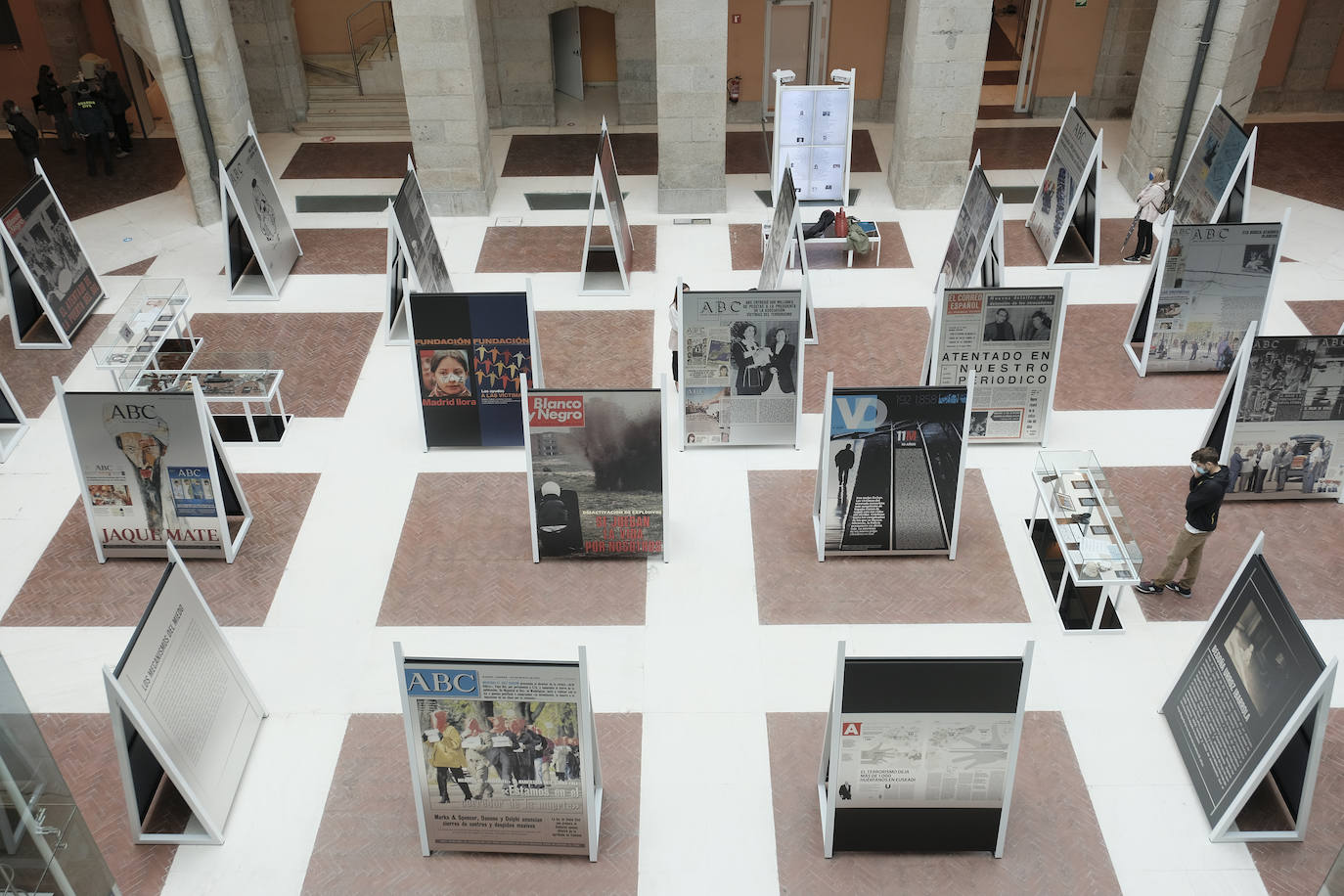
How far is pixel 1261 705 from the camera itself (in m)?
8.48

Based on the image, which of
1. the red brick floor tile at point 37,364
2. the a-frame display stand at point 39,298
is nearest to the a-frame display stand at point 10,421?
the red brick floor tile at point 37,364

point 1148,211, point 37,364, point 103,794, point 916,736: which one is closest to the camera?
point 916,736

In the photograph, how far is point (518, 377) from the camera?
12.5 metres

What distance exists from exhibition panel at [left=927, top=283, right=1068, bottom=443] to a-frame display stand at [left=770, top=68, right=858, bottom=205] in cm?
544

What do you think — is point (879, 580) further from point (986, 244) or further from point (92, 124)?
point (92, 124)

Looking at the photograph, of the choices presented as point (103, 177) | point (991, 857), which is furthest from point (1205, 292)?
point (103, 177)

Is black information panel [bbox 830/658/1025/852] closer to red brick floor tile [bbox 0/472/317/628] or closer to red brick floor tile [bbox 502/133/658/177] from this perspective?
red brick floor tile [bbox 0/472/317/628]

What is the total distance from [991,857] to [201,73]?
14.9m

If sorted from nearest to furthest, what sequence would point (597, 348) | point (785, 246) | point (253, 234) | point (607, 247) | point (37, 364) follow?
point (785, 246), point (597, 348), point (37, 364), point (253, 234), point (607, 247)

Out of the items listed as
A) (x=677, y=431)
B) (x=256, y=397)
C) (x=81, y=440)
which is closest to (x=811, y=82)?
(x=677, y=431)

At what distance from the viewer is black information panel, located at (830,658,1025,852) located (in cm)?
770

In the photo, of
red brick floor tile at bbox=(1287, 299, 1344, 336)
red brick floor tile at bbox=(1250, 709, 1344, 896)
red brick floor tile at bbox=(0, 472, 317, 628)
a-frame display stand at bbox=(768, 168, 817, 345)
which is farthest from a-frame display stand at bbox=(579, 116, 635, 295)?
red brick floor tile at bbox=(1250, 709, 1344, 896)

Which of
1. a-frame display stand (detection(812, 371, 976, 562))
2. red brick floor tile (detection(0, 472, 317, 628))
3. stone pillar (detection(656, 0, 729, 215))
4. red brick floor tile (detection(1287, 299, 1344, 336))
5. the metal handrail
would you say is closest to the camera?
a-frame display stand (detection(812, 371, 976, 562))

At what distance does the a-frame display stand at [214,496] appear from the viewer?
35.7 ft
